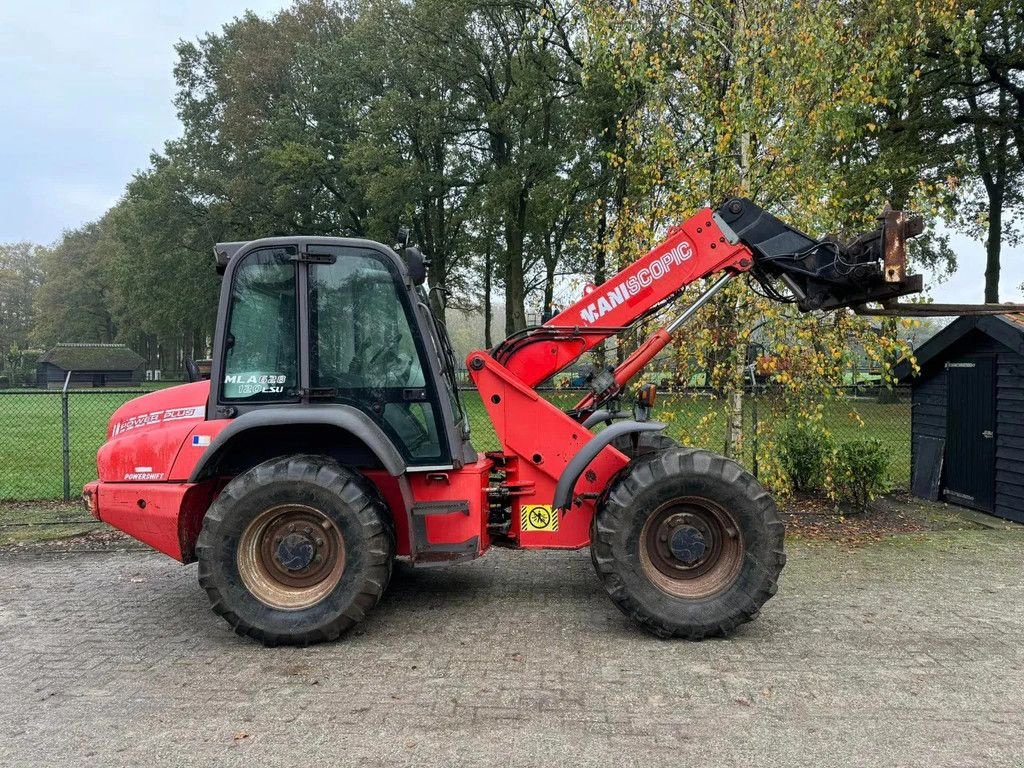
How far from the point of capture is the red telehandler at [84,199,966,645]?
4.62 meters

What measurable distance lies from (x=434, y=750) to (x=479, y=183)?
2569 centimetres

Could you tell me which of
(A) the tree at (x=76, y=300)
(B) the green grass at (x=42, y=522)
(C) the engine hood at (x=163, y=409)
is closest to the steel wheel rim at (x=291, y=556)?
(C) the engine hood at (x=163, y=409)

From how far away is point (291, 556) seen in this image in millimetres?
4684

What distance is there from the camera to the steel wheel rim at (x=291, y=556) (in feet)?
15.3

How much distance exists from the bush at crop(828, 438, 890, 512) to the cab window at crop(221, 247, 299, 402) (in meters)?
6.46

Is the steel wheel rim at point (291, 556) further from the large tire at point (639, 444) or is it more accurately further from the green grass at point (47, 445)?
the green grass at point (47, 445)

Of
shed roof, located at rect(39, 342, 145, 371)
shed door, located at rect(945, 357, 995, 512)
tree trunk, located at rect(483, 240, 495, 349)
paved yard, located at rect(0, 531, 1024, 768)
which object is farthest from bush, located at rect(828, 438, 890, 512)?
shed roof, located at rect(39, 342, 145, 371)

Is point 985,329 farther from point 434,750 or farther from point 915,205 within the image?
point 434,750

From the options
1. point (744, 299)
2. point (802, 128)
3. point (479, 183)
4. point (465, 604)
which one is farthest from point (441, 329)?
point (479, 183)

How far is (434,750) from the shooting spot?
11.0ft

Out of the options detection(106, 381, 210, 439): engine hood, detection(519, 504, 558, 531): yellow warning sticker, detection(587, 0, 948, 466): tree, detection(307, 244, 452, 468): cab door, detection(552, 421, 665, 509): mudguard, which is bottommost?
detection(519, 504, 558, 531): yellow warning sticker

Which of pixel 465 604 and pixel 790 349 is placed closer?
pixel 465 604

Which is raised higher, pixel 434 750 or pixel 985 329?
pixel 985 329

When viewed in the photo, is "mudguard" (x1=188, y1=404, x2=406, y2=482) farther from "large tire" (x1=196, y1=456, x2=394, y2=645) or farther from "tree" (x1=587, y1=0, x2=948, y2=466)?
"tree" (x1=587, y1=0, x2=948, y2=466)
